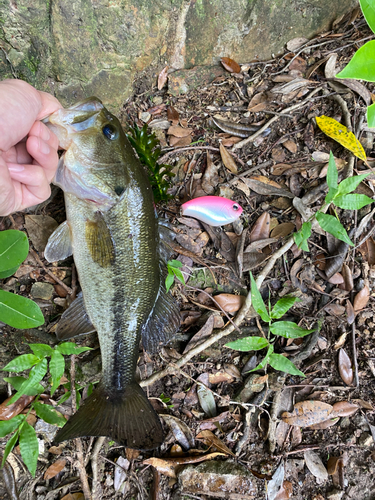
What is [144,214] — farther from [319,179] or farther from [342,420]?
[342,420]

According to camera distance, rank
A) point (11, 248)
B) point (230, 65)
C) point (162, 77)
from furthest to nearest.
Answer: point (230, 65) < point (162, 77) < point (11, 248)

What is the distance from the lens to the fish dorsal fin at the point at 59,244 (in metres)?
Answer: 2.47

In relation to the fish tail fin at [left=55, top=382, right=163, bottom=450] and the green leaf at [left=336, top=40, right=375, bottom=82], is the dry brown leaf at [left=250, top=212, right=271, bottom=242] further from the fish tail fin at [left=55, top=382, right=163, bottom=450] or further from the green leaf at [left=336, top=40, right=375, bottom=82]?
the fish tail fin at [left=55, top=382, right=163, bottom=450]

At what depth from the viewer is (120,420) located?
231cm

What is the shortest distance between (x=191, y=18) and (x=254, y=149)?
1.27m

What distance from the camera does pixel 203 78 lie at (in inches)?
126

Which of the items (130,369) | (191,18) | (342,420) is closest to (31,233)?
(130,369)

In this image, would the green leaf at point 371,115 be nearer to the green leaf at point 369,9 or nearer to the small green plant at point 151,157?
the green leaf at point 369,9

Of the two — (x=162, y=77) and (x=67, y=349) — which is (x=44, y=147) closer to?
(x=67, y=349)

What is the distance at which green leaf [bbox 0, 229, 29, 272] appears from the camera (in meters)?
2.08

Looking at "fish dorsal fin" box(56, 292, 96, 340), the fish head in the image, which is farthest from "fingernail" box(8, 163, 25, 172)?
"fish dorsal fin" box(56, 292, 96, 340)

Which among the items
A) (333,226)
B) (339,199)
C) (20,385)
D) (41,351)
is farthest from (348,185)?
(20,385)

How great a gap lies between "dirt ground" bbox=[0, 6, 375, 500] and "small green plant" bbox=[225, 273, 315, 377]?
0.77ft

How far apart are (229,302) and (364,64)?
76.7 inches
